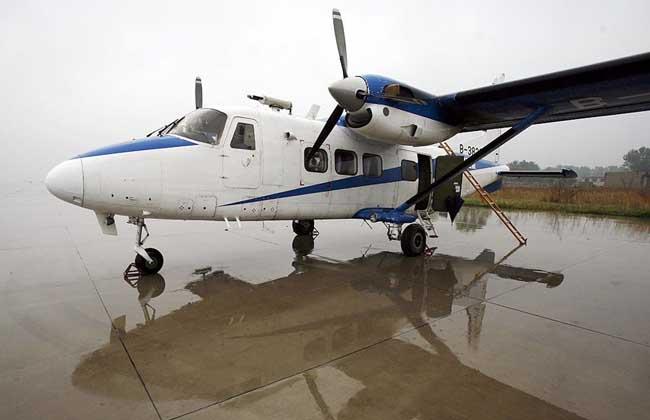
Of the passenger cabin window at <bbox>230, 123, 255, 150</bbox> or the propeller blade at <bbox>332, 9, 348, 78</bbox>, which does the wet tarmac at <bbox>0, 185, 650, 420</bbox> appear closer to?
the passenger cabin window at <bbox>230, 123, 255, 150</bbox>

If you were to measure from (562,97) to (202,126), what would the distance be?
20.7 ft

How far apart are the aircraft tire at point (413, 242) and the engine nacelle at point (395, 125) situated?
206 centimetres

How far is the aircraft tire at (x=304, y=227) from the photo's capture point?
9.60m

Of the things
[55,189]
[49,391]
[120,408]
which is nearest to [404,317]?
[120,408]

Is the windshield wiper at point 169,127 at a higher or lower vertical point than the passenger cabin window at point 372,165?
higher

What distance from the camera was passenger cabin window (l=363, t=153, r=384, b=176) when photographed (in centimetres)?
808

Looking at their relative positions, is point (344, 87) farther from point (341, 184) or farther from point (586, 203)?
point (586, 203)

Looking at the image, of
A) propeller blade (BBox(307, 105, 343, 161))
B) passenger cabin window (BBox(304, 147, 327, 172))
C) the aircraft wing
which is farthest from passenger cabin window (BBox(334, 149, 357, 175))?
the aircraft wing

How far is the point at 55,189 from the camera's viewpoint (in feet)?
15.7

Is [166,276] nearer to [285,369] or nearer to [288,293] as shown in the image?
[288,293]

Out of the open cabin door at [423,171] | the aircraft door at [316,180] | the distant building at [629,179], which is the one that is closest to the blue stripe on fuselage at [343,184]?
the aircraft door at [316,180]

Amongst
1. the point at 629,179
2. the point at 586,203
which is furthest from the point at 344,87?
the point at 629,179

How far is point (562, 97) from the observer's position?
20.1 feet

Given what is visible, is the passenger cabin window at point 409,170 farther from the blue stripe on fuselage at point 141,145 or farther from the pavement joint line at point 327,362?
the blue stripe on fuselage at point 141,145
